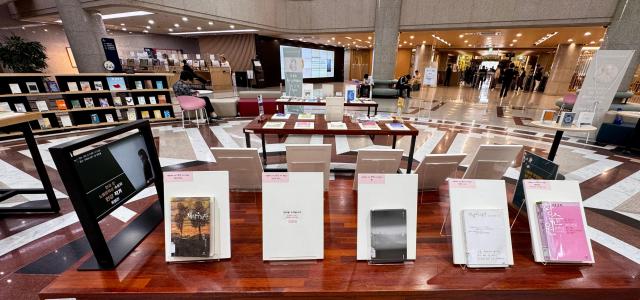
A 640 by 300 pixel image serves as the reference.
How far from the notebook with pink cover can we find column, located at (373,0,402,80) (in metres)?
9.14

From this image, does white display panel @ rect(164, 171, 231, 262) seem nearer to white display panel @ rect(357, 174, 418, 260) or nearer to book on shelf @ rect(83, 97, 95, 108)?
white display panel @ rect(357, 174, 418, 260)

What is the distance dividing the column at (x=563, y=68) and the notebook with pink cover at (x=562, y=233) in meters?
18.1

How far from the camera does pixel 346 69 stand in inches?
881

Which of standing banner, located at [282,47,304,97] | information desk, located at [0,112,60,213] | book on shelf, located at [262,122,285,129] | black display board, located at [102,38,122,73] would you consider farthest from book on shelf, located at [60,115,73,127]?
book on shelf, located at [262,122,285,129]

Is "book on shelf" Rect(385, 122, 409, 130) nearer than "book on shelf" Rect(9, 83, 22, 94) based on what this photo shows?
Yes

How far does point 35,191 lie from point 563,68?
2062 centimetres

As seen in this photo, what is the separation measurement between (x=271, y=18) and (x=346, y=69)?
1250 cm

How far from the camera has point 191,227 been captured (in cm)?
116

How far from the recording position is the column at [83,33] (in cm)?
624

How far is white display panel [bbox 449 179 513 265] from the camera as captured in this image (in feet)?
3.81

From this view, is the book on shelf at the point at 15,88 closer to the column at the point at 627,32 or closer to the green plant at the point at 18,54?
the green plant at the point at 18,54

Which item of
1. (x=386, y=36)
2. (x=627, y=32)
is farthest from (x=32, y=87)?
(x=627, y=32)

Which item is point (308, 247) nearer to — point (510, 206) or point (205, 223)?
point (205, 223)

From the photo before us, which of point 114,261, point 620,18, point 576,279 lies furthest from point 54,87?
point 620,18
